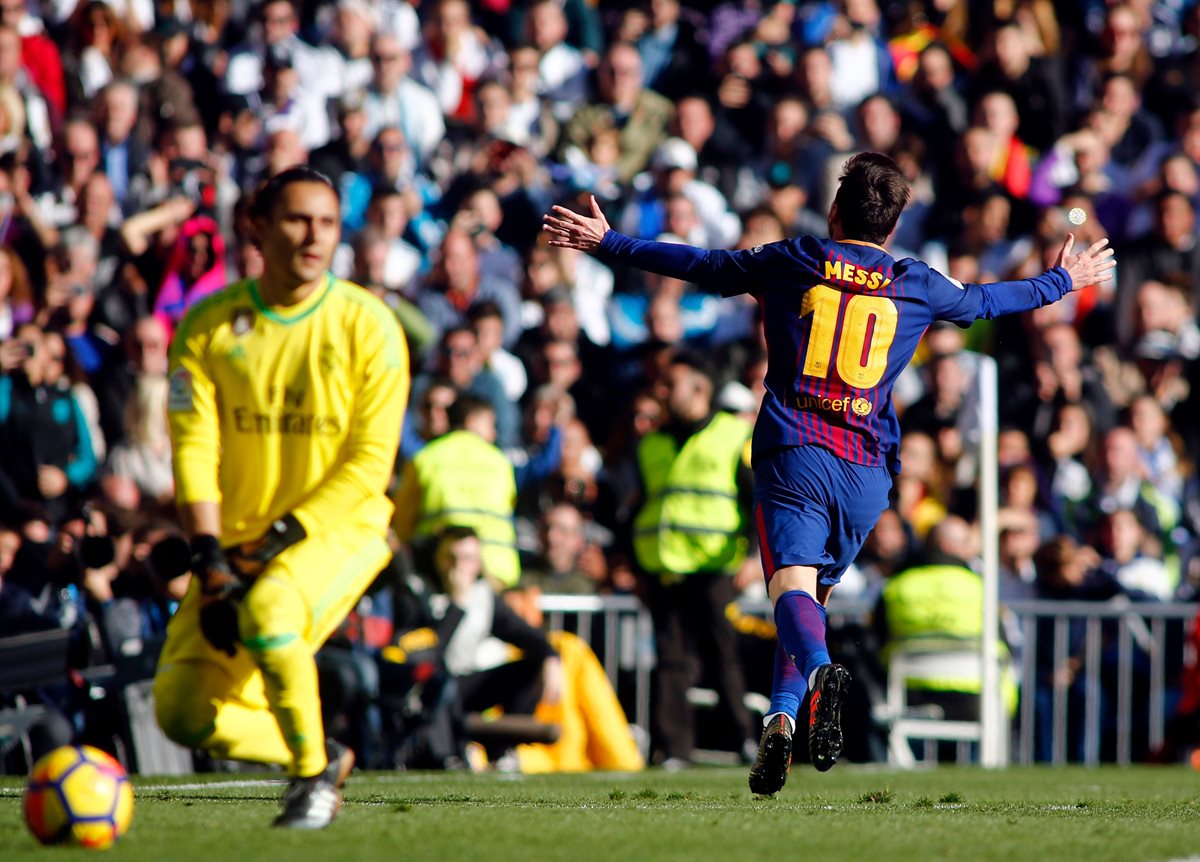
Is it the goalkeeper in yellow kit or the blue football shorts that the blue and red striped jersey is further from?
the goalkeeper in yellow kit

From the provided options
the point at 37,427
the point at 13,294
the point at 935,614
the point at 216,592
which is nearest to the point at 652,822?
the point at 216,592

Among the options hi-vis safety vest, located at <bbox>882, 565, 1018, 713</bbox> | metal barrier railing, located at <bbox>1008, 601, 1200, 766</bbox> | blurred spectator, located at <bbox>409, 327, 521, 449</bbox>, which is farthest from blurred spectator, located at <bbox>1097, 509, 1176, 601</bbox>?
blurred spectator, located at <bbox>409, 327, 521, 449</bbox>

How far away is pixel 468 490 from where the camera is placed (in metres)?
11.7

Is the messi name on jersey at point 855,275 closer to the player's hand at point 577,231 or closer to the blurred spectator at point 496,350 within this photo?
the player's hand at point 577,231

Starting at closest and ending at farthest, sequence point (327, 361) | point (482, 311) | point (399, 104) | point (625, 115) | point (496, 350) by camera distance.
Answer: point (327, 361) < point (482, 311) < point (496, 350) < point (399, 104) < point (625, 115)

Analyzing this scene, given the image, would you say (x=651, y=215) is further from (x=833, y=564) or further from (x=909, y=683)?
(x=833, y=564)

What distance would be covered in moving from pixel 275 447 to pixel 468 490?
5399 millimetres

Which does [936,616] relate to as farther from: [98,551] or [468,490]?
[98,551]

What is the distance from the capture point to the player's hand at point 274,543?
6047mm

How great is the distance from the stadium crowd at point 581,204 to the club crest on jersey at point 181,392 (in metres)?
4.39

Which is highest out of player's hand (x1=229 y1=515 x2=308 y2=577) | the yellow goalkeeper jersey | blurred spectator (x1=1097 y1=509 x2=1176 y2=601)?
the yellow goalkeeper jersey

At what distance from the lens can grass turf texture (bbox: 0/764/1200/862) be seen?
17.4 ft

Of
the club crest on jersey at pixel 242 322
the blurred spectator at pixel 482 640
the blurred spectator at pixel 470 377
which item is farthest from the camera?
the blurred spectator at pixel 470 377

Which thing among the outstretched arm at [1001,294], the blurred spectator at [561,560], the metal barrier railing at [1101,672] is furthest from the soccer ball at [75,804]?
the metal barrier railing at [1101,672]
